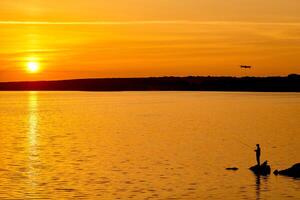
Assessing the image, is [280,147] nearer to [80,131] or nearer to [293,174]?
[293,174]

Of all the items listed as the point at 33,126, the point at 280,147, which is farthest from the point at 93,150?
the point at 33,126

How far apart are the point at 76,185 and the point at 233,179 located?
9391 mm

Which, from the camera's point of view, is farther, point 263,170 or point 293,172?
point 263,170

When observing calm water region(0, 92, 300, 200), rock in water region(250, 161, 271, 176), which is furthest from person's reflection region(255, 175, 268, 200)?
rock in water region(250, 161, 271, 176)

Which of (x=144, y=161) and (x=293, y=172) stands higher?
(x=293, y=172)

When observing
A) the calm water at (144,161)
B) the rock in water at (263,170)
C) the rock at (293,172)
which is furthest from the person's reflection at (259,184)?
the rock at (293,172)

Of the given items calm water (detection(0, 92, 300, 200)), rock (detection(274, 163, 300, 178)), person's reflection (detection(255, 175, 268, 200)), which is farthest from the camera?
rock (detection(274, 163, 300, 178))

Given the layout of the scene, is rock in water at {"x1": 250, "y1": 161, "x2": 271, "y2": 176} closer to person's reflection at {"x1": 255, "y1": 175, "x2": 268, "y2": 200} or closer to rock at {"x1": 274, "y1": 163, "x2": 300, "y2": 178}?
person's reflection at {"x1": 255, "y1": 175, "x2": 268, "y2": 200}

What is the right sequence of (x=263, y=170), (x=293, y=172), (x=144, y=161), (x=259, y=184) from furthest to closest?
(x=144, y=161), (x=263, y=170), (x=293, y=172), (x=259, y=184)

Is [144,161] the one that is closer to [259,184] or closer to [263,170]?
[263,170]

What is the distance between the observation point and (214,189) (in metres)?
34.9

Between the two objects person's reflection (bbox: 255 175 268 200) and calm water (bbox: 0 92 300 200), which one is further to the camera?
calm water (bbox: 0 92 300 200)

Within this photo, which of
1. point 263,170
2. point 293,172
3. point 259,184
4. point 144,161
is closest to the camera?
point 259,184

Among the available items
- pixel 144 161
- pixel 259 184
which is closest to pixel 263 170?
pixel 259 184
